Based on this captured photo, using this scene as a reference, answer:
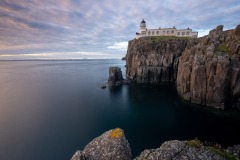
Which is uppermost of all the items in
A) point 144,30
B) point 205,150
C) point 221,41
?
point 144,30

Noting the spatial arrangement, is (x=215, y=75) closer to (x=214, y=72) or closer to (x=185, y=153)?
(x=214, y=72)

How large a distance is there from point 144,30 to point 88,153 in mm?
118582

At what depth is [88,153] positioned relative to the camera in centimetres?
1215

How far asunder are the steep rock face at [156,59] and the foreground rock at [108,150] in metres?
73.9

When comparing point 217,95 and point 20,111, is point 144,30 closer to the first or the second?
point 217,95

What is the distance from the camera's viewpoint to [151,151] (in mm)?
11141

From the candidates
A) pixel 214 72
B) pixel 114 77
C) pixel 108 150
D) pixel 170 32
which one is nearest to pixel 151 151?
pixel 108 150

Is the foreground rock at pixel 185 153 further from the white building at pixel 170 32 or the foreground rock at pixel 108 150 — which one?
the white building at pixel 170 32

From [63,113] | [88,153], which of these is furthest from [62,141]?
[88,153]

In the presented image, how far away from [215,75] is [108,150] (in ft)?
152

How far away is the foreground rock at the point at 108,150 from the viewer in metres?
11.6

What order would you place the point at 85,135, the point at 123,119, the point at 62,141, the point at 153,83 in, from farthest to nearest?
the point at 153,83, the point at 123,119, the point at 85,135, the point at 62,141

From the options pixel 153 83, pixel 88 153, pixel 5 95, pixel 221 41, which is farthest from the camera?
pixel 153 83

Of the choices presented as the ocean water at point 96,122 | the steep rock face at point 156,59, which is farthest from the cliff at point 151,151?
the steep rock face at point 156,59
